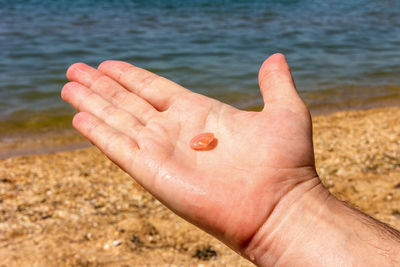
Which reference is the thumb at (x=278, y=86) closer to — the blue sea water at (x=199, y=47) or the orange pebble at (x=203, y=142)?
the orange pebble at (x=203, y=142)

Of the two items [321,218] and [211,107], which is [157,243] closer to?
[211,107]

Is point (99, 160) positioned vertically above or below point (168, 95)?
below

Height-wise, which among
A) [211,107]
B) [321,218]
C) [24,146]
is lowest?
[24,146]

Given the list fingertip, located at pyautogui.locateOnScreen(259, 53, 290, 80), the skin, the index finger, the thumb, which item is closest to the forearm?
the skin

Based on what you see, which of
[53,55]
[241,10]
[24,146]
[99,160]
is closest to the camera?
[99,160]

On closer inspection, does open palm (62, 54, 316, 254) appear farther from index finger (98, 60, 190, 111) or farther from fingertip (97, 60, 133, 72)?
fingertip (97, 60, 133, 72)

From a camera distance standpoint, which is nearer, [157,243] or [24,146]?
[157,243]

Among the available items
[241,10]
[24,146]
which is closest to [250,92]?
[24,146]

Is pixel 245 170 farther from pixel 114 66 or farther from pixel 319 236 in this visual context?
pixel 114 66

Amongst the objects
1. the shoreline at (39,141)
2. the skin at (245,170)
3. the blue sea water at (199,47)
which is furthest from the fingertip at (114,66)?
the blue sea water at (199,47)
